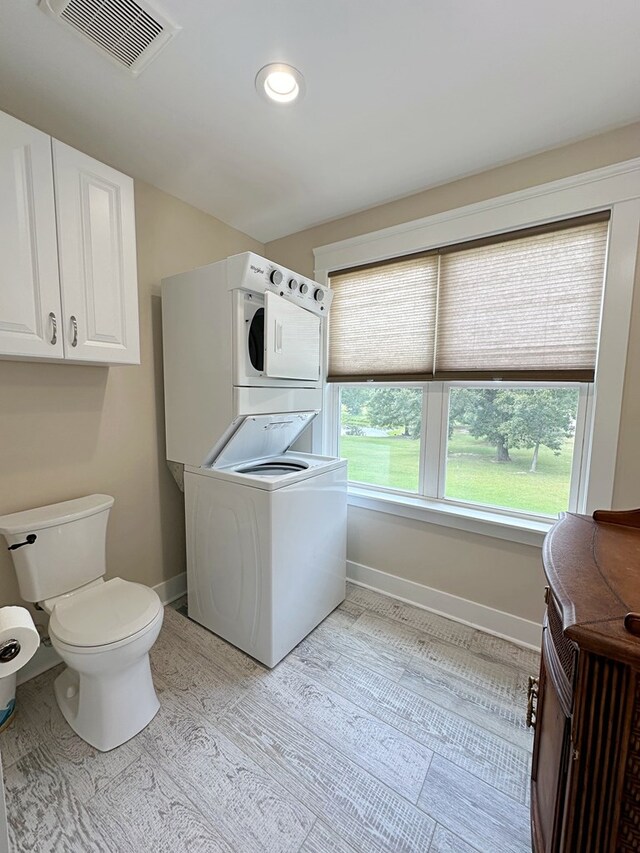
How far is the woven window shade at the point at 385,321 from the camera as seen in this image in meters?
2.13

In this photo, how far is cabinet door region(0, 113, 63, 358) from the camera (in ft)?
4.13

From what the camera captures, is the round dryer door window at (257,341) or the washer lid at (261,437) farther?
the washer lid at (261,437)

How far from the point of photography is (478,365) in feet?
6.42

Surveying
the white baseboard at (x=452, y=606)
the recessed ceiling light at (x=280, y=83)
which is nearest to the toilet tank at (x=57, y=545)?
the white baseboard at (x=452, y=606)

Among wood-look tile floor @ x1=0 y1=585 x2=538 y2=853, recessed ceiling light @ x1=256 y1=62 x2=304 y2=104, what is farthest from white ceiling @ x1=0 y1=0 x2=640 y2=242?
wood-look tile floor @ x1=0 y1=585 x2=538 y2=853

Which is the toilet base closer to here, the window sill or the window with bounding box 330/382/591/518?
the window sill

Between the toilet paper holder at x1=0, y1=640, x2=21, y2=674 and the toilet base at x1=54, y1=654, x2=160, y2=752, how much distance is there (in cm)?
82

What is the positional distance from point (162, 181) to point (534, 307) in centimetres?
215

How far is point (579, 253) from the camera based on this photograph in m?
1.68

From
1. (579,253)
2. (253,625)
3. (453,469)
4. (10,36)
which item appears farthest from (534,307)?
(10,36)

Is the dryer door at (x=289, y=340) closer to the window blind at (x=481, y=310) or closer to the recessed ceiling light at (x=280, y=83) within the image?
the window blind at (x=481, y=310)

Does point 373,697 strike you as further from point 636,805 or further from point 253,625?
point 636,805

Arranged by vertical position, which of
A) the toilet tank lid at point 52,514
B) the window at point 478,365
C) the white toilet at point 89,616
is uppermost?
the window at point 478,365

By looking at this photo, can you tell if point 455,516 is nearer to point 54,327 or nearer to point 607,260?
point 607,260
